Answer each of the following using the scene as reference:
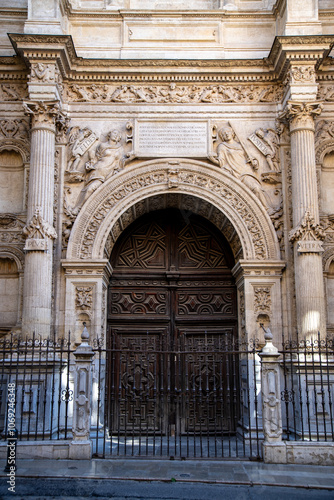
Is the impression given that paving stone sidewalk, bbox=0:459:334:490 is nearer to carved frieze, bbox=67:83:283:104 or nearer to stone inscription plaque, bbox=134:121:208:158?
stone inscription plaque, bbox=134:121:208:158

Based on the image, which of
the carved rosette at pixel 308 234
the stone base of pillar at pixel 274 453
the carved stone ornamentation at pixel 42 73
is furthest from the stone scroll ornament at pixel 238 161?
the stone base of pillar at pixel 274 453

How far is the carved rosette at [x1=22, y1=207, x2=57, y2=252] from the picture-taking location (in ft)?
35.2

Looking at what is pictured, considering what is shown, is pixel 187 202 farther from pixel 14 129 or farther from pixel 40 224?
pixel 14 129

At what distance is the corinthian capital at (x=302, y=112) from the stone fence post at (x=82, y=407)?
6.28m

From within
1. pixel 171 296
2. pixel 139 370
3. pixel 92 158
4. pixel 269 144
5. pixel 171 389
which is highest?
pixel 269 144

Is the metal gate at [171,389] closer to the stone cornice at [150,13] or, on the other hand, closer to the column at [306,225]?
the column at [306,225]

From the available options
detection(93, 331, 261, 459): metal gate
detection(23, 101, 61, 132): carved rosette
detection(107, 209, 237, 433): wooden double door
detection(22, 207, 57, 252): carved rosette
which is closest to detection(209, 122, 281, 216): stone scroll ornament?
detection(107, 209, 237, 433): wooden double door

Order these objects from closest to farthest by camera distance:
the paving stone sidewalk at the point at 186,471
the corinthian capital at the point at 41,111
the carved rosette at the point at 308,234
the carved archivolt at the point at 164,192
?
the paving stone sidewalk at the point at 186,471 < the carved rosette at the point at 308,234 < the corinthian capital at the point at 41,111 < the carved archivolt at the point at 164,192

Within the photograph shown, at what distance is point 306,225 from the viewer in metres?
10.9

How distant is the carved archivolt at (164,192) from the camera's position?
1149cm

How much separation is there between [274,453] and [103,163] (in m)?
6.80

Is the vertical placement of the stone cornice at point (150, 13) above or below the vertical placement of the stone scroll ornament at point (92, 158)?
above

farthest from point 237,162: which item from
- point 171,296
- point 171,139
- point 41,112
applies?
point 41,112

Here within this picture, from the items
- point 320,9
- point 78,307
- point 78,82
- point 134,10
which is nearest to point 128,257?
point 78,307
